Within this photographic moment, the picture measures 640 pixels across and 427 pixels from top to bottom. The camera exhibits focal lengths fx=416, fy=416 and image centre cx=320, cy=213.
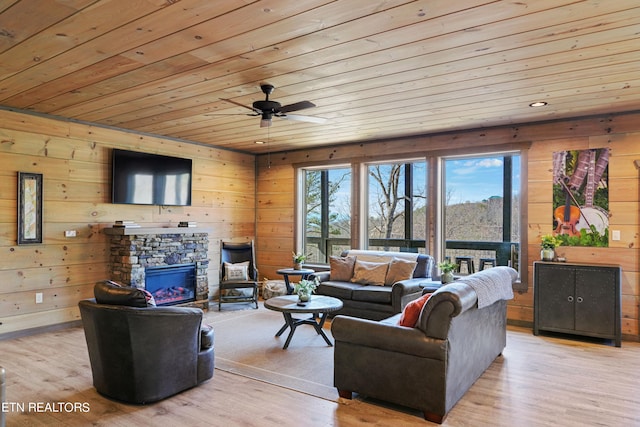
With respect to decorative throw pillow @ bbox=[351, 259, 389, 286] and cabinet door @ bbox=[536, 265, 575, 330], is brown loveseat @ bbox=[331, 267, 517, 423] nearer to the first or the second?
cabinet door @ bbox=[536, 265, 575, 330]

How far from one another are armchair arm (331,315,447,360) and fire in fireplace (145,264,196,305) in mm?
3601

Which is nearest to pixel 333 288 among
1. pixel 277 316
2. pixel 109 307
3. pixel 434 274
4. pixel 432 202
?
pixel 277 316

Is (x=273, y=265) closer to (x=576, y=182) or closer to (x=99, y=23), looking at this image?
(x=576, y=182)

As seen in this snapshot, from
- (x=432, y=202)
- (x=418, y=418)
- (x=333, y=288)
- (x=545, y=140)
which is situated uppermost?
(x=545, y=140)

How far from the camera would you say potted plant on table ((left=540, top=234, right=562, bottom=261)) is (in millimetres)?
4938

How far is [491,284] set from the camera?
3365mm

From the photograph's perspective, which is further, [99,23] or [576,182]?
[576,182]

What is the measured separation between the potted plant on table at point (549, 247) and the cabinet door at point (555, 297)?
220 millimetres

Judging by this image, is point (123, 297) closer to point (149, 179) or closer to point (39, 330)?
point (39, 330)

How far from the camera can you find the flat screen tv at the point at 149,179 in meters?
5.58

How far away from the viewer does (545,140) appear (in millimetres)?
5168

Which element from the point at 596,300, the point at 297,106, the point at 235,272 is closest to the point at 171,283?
the point at 235,272

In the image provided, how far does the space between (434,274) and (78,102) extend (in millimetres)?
4869

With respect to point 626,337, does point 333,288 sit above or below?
above
